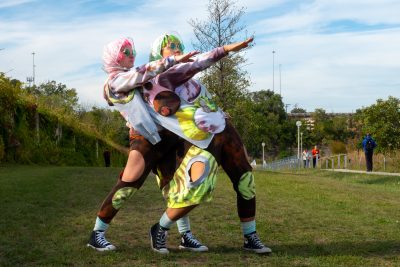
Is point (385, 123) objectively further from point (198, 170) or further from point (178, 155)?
point (198, 170)

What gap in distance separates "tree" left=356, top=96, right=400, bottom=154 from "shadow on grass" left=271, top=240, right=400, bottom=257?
77.4 feet

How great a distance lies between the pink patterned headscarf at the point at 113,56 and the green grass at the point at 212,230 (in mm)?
1540

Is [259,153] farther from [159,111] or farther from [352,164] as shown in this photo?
[159,111]

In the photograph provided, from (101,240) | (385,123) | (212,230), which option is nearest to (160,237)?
(101,240)

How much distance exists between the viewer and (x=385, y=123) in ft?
96.6

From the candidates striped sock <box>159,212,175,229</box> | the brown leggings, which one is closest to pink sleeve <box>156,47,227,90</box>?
the brown leggings

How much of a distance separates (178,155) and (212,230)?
157cm

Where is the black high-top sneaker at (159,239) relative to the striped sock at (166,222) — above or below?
below

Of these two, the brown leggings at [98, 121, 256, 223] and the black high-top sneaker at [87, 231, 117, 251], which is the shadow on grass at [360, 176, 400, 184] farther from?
the black high-top sneaker at [87, 231, 117, 251]

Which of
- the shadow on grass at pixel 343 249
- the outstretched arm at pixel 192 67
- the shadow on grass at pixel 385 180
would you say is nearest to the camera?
the outstretched arm at pixel 192 67

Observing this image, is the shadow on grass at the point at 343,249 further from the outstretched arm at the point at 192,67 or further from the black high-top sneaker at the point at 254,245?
the outstretched arm at the point at 192,67

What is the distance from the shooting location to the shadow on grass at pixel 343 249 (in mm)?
4824

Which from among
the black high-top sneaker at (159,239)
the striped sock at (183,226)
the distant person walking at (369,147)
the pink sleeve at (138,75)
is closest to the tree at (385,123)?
the distant person walking at (369,147)

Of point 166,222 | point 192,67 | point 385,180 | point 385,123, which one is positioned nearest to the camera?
point 192,67
